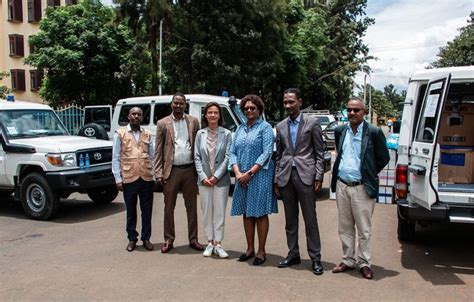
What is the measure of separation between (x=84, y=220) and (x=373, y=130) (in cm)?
520

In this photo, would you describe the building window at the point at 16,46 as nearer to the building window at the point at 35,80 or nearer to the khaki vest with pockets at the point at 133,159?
the building window at the point at 35,80

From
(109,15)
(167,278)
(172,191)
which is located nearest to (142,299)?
(167,278)

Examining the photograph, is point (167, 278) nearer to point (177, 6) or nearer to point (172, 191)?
point (172, 191)

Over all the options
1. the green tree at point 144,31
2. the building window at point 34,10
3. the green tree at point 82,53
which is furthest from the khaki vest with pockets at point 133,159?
the building window at point 34,10

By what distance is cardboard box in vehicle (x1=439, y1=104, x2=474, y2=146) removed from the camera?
697cm

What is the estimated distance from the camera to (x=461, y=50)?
36.1 metres

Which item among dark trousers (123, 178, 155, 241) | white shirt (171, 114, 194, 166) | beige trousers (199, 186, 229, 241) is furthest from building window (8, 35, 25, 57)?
beige trousers (199, 186, 229, 241)

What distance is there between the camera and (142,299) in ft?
14.0

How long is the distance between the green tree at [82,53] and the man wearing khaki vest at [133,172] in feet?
65.1

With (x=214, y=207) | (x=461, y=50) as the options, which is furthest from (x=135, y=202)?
(x=461, y=50)

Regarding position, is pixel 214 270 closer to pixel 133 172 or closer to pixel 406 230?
pixel 133 172

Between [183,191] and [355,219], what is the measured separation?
215cm

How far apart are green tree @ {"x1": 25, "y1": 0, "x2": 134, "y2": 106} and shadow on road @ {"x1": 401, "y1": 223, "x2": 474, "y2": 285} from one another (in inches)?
827

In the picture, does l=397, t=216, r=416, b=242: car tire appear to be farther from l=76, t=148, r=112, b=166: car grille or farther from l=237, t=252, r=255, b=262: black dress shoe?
l=76, t=148, r=112, b=166: car grille
